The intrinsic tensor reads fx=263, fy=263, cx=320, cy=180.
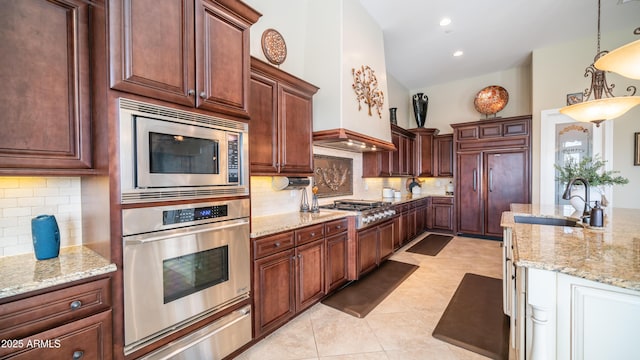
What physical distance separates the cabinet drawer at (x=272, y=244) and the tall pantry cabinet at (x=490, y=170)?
4839 millimetres

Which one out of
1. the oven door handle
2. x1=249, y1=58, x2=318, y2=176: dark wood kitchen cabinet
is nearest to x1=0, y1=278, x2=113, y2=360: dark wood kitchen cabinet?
the oven door handle

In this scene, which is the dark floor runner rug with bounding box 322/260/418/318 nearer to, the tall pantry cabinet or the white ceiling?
the tall pantry cabinet

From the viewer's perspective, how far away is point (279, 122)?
2.58m

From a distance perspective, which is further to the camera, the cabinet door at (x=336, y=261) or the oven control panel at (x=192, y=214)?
the cabinet door at (x=336, y=261)

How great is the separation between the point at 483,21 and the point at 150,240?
495 centimetres

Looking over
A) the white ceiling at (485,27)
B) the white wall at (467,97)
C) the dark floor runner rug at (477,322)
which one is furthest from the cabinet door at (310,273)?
the white wall at (467,97)

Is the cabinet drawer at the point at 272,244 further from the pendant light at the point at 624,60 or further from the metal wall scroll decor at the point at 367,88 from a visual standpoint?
the pendant light at the point at 624,60

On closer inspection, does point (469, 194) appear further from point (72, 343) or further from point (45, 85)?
point (45, 85)

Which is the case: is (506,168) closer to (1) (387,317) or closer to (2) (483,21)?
(2) (483,21)

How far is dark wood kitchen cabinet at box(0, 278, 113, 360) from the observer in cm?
107

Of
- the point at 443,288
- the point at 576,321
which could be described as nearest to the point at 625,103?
the point at 576,321

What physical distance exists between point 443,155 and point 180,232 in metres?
6.02

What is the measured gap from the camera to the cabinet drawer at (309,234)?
2.45 m

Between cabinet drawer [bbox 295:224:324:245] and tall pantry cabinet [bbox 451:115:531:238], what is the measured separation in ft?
14.3
